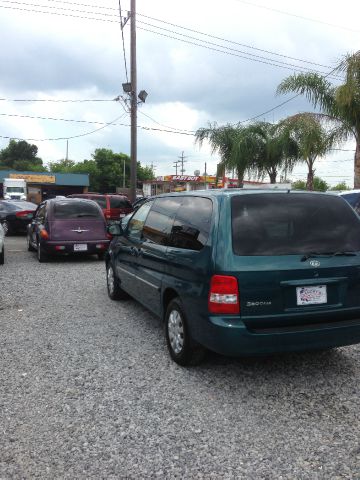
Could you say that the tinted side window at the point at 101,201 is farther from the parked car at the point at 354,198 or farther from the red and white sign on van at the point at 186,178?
the red and white sign on van at the point at 186,178

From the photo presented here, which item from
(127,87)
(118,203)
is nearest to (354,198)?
(118,203)

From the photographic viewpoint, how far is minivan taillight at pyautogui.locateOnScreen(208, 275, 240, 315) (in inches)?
138

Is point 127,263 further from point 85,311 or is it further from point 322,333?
point 322,333

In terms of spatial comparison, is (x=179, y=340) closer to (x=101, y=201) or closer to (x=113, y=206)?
(x=113, y=206)

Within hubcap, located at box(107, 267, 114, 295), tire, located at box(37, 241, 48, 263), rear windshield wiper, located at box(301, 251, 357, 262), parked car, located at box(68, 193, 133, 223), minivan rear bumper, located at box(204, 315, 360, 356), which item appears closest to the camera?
minivan rear bumper, located at box(204, 315, 360, 356)

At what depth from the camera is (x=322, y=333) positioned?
143 inches

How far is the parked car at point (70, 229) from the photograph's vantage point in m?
10.1

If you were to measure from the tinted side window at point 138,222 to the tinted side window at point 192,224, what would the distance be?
1024mm

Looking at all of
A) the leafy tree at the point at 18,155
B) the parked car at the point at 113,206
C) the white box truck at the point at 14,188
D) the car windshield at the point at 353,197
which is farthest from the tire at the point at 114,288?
the leafy tree at the point at 18,155

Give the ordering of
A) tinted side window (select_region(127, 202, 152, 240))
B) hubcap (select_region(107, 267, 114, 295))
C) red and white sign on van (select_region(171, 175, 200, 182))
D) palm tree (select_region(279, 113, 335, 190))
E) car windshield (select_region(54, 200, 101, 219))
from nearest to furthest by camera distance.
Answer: tinted side window (select_region(127, 202, 152, 240)), hubcap (select_region(107, 267, 114, 295)), car windshield (select_region(54, 200, 101, 219)), palm tree (select_region(279, 113, 335, 190)), red and white sign on van (select_region(171, 175, 200, 182))

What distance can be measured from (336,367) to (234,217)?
1.75 metres

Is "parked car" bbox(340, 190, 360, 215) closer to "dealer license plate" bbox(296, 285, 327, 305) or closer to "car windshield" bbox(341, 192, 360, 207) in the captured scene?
"car windshield" bbox(341, 192, 360, 207)

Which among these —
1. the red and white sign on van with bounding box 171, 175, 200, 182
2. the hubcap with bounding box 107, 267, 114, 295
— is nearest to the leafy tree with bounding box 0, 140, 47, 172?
the red and white sign on van with bounding box 171, 175, 200, 182

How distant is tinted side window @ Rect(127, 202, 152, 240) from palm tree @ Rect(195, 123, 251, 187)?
700 inches
